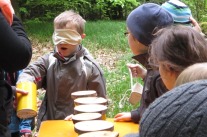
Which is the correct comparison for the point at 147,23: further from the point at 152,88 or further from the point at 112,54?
the point at 112,54

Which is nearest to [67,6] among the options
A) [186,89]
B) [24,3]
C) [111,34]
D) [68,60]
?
[24,3]

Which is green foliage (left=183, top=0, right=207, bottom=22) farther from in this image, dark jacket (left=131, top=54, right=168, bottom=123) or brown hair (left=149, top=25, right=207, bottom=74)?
brown hair (left=149, top=25, right=207, bottom=74)

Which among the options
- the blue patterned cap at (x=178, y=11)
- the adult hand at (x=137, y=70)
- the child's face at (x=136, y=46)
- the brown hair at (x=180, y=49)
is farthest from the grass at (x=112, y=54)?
the brown hair at (x=180, y=49)

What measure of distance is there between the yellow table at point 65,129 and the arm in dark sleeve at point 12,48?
0.56 m

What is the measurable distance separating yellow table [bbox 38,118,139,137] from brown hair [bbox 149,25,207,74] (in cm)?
51

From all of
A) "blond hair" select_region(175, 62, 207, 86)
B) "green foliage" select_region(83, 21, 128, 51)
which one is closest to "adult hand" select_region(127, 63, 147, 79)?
"blond hair" select_region(175, 62, 207, 86)

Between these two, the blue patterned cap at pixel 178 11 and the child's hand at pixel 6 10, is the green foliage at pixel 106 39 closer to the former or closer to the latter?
the blue patterned cap at pixel 178 11

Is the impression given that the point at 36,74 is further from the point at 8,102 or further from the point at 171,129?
the point at 171,129

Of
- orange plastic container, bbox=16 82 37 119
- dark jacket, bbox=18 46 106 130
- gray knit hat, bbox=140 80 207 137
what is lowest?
dark jacket, bbox=18 46 106 130

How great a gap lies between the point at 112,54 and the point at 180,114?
8527 millimetres

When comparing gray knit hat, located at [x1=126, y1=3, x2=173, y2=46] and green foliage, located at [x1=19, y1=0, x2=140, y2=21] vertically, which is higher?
gray knit hat, located at [x1=126, y1=3, x2=173, y2=46]

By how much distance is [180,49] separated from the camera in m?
1.76

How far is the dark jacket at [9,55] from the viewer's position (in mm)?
1584

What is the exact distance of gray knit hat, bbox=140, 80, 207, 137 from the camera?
2.59 feet
